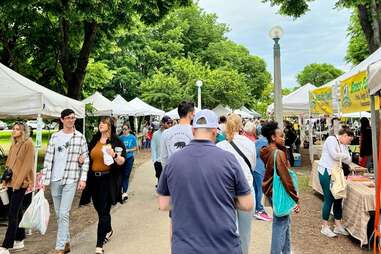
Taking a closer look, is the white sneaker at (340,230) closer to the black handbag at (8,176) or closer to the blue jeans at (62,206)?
the blue jeans at (62,206)

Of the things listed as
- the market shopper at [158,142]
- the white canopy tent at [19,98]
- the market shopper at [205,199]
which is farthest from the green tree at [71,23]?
the market shopper at [205,199]

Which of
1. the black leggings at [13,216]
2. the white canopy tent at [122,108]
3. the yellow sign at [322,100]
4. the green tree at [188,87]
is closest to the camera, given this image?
the black leggings at [13,216]

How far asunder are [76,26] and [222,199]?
14.2m

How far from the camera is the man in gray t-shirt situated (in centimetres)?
Answer: 532

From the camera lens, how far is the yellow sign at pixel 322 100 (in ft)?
35.7

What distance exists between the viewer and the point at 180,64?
3753cm

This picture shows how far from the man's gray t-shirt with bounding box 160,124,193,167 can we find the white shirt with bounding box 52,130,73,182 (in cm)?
135

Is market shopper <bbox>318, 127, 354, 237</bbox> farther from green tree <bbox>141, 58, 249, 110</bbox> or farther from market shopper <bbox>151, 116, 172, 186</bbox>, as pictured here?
green tree <bbox>141, 58, 249, 110</bbox>

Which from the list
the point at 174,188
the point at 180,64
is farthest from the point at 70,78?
the point at 180,64

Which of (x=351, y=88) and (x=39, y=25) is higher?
(x=39, y=25)

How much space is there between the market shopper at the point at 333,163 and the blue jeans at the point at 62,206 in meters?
3.85

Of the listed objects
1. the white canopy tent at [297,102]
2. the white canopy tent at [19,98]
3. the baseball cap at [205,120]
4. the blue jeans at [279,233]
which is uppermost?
the white canopy tent at [297,102]

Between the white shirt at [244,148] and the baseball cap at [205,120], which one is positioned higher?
the baseball cap at [205,120]

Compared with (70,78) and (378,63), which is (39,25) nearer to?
(70,78)
